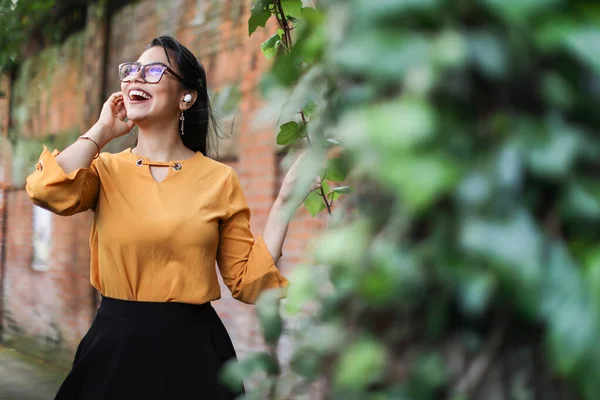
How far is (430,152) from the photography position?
724mm

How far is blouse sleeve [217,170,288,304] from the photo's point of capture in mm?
2682

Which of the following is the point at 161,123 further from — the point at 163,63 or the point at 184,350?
the point at 184,350

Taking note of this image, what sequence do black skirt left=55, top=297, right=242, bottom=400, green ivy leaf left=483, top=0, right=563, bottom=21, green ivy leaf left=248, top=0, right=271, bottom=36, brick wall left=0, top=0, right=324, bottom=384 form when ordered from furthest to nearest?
1. brick wall left=0, top=0, right=324, bottom=384
2. black skirt left=55, top=297, right=242, bottom=400
3. green ivy leaf left=248, top=0, right=271, bottom=36
4. green ivy leaf left=483, top=0, right=563, bottom=21

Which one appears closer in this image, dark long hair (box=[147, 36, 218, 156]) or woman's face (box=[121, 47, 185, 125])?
woman's face (box=[121, 47, 185, 125])

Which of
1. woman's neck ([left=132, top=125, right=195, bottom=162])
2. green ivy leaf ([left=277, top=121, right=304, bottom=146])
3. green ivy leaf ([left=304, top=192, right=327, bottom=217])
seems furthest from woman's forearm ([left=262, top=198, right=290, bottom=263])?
green ivy leaf ([left=277, top=121, right=304, bottom=146])

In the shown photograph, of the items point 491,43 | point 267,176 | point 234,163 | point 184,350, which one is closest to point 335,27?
point 491,43

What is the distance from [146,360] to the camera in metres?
2.56

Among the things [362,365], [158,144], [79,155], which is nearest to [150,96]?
[158,144]

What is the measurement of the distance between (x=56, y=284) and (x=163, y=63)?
5116 millimetres

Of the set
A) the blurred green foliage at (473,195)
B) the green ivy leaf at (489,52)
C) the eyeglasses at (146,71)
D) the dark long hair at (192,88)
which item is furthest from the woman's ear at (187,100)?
the green ivy leaf at (489,52)

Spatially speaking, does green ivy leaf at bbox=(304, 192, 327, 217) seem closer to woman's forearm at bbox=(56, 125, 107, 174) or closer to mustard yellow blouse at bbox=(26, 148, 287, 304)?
mustard yellow blouse at bbox=(26, 148, 287, 304)

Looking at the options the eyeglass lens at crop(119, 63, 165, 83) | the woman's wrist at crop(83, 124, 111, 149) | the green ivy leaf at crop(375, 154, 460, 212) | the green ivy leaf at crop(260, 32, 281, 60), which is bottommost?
the green ivy leaf at crop(375, 154, 460, 212)

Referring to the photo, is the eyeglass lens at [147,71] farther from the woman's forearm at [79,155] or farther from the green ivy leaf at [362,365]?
the green ivy leaf at [362,365]

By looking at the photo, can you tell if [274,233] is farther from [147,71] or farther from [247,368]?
[247,368]
